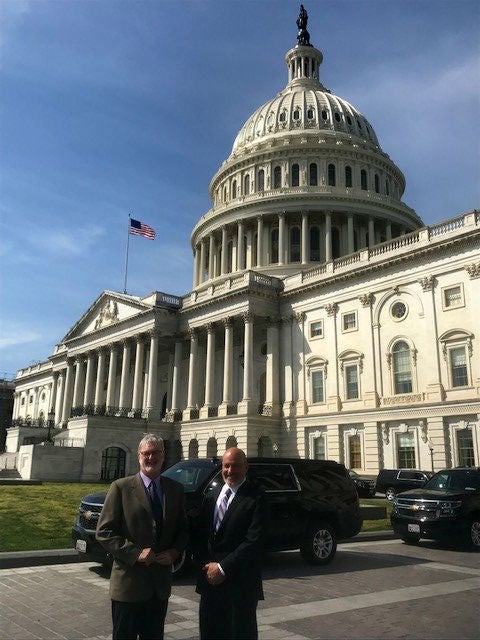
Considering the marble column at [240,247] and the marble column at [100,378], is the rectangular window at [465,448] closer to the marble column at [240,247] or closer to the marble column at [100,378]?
the marble column at [240,247]

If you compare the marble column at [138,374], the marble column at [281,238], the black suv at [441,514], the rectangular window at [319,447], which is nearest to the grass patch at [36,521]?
the black suv at [441,514]

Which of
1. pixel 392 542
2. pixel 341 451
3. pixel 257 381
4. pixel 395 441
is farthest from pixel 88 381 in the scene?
pixel 392 542

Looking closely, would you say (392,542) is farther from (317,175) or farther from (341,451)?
(317,175)

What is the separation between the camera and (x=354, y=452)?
1752 inches

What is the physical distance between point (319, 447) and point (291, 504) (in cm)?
3502

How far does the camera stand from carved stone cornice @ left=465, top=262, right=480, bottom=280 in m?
38.3

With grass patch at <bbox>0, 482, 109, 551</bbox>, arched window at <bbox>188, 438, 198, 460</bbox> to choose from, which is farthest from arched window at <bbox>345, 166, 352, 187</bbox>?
grass patch at <bbox>0, 482, 109, 551</bbox>

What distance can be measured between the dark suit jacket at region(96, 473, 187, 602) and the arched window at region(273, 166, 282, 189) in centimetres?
7090

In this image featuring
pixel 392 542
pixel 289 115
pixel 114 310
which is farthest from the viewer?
pixel 289 115

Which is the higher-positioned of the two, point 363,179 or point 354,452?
point 363,179

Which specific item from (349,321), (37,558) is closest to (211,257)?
(349,321)

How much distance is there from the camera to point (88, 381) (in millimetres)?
69500

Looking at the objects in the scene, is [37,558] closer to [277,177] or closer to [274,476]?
[274,476]

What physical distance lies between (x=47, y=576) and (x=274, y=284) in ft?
146
